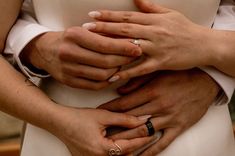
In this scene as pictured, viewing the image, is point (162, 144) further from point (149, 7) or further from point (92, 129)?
point (149, 7)

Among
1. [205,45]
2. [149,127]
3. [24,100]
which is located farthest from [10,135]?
[205,45]

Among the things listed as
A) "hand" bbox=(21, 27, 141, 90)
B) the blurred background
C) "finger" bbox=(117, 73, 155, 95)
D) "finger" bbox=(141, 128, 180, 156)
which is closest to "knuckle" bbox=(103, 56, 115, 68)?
"hand" bbox=(21, 27, 141, 90)

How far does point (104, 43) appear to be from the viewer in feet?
2.81

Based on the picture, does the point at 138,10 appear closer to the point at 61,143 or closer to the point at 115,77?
the point at 115,77

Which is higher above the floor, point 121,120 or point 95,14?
point 95,14

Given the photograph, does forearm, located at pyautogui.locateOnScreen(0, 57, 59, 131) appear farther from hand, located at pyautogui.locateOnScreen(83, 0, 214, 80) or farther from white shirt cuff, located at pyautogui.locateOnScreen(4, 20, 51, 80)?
hand, located at pyautogui.locateOnScreen(83, 0, 214, 80)

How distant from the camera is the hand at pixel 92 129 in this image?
91 cm

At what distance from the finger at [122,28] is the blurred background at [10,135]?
1.43 meters

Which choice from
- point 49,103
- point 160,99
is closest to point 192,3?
point 160,99

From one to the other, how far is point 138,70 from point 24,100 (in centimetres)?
26

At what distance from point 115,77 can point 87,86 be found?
64 millimetres

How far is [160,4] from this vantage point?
3.04ft

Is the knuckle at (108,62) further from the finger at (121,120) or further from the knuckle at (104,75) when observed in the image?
the finger at (121,120)

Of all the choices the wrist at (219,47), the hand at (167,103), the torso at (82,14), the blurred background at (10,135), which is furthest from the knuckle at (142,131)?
the blurred background at (10,135)
